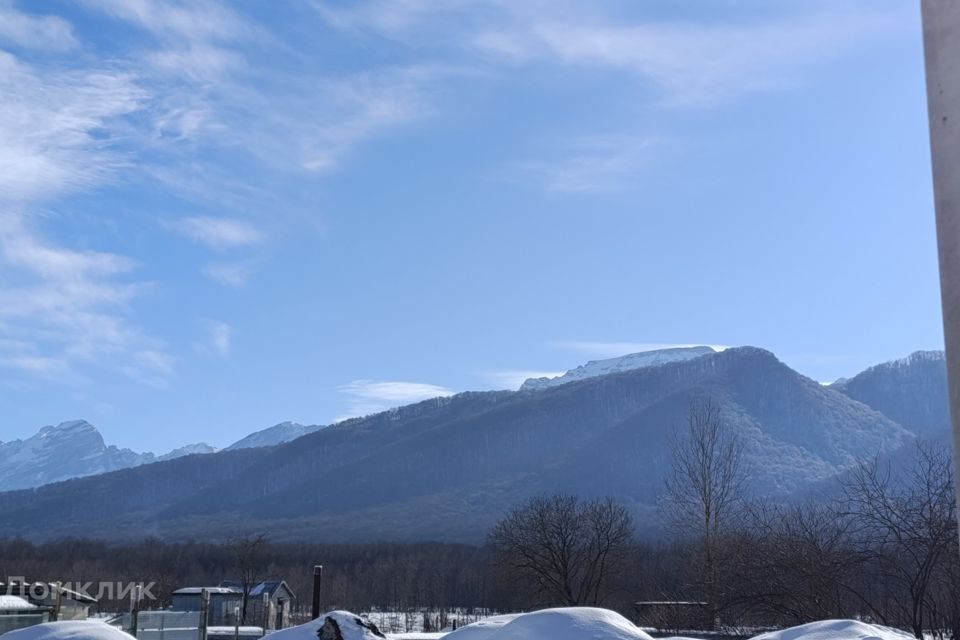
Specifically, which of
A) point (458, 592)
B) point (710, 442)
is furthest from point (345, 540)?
point (710, 442)

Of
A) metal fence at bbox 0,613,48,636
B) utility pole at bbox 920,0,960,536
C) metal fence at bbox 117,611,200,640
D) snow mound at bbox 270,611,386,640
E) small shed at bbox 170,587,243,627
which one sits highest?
utility pole at bbox 920,0,960,536

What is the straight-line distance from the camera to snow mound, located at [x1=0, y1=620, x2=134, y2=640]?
30.8 ft

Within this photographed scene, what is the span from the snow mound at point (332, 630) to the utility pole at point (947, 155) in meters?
9.76

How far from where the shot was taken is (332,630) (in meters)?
11.3

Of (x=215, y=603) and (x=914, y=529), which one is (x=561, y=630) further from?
(x=215, y=603)

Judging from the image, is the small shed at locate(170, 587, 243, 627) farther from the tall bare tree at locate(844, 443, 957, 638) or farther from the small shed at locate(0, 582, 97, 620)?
the tall bare tree at locate(844, 443, 957, 638)

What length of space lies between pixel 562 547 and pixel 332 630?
39035 mm

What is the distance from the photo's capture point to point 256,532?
19888 centimetres

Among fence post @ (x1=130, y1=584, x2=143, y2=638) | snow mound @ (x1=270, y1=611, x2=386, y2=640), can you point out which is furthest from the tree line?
fence post @ (x1=130, y1=584, x2=143, y2=638)

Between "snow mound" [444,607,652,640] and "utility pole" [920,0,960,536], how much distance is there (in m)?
7.19

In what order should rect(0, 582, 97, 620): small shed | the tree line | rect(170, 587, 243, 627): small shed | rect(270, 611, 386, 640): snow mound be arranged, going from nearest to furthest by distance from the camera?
1. rect(270, 611, 386, 640): snow mound
2. the tree line
3. rect(0, 582, 97, 620): small shed
4. rect(170, 587, 243, 627): small shed

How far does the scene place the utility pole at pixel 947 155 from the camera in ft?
6.77

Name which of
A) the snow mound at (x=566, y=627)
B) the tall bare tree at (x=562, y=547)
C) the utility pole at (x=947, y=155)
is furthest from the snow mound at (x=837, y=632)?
the tall bare tree at (x=562, y=547)

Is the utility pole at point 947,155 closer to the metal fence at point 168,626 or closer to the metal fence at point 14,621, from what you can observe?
the metal fence at point 14,621
